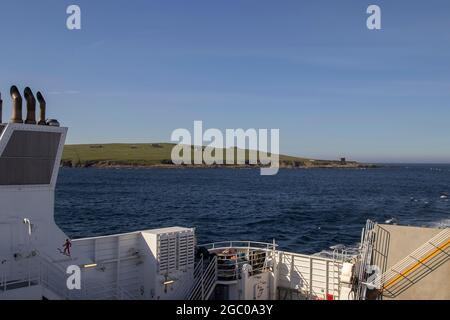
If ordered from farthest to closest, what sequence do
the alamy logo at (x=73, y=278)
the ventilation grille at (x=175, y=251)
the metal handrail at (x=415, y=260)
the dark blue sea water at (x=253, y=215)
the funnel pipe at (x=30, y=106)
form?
the dark blue sea water at (x=253, y=215) < the metal handrail at (x=415, y=260) < the ventilation grille at (x=175, y=251) < the alamy logo at (x=73, y=278) < the funnel pipe at (x=30, y=106)

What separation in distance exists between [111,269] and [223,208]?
78008 millimetres

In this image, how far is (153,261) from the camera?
782 inches

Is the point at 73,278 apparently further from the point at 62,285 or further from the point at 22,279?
the point at 22,279

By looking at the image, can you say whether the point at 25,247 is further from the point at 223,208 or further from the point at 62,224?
the point at 223,208

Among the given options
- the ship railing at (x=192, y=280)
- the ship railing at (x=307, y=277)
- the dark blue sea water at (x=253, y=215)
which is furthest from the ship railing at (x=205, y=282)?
the dark blue sea water at (x=253, y=215)

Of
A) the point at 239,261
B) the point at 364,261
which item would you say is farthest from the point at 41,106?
the point at 364,261

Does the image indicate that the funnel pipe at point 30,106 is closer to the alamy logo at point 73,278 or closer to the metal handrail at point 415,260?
the alamy logo at point 73,278

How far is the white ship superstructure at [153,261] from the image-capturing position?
52.9 ft

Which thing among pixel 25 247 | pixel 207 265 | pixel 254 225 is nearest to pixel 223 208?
pixel 254 225

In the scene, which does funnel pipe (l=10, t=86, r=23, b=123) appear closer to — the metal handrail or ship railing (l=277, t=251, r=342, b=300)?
ship railing (l=277, t=251, r=342, b=300)

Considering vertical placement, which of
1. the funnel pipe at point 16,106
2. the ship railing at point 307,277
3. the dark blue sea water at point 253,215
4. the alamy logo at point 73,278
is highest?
the funnel pipe at point 16,106

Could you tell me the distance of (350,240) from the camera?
210 feet

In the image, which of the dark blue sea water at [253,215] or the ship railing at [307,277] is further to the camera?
the dark blue sea water at [253,215]

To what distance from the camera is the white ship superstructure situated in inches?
635
